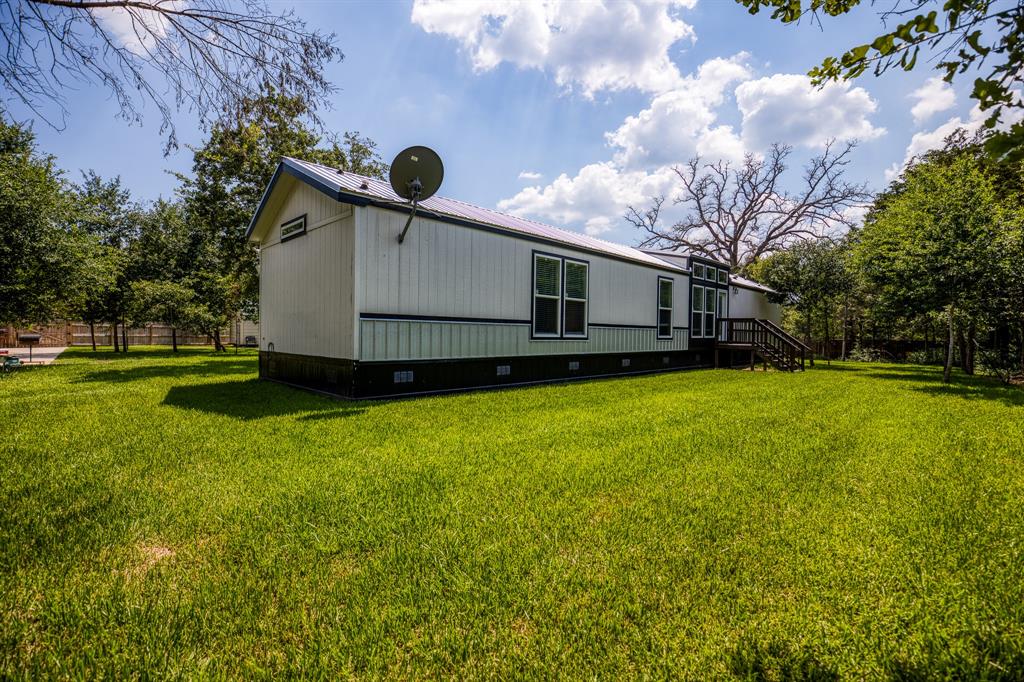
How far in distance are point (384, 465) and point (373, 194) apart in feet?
16.1

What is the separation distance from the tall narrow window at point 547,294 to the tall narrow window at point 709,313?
7.53 meters

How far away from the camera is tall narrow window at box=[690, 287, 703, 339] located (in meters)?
14.3

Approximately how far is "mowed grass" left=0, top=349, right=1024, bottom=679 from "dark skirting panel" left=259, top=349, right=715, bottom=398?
2.32m

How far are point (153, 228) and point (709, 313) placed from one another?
2497cm

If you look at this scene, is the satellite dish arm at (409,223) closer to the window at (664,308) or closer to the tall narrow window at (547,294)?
the tall narrow window at (547,294)

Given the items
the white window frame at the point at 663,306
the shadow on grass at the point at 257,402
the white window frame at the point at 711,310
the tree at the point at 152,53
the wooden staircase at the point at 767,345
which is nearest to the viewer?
the tree at the point at 152,53

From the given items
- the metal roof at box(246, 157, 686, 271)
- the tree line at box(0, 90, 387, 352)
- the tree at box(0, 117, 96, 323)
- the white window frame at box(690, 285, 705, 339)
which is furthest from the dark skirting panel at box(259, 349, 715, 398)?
the tree at box(0, 117, 96, 323)

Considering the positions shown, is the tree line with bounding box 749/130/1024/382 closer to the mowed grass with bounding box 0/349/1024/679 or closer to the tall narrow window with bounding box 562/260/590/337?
the tall narrow window with bounding box 562/260/590/337

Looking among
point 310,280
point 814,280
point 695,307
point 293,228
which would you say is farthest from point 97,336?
point 814,280

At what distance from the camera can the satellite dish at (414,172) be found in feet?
22.7

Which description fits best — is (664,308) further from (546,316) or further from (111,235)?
(111,235)

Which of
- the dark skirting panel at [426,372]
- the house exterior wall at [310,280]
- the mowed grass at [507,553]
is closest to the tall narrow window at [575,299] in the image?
the dark skirting panel at [426,372]

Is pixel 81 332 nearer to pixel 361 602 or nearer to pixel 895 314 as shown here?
pixel 361 602

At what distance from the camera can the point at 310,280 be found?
314 inches
